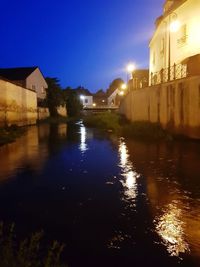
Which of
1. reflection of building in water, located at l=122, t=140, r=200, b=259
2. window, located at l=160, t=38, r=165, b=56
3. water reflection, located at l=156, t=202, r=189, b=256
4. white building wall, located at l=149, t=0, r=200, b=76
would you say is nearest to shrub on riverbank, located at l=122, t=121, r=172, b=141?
reflection of building in water, located at l=122, t=140, r=200, b=259

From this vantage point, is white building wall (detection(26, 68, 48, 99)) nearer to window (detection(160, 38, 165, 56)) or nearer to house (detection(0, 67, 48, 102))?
house (detection(0, 67, 48, 102))

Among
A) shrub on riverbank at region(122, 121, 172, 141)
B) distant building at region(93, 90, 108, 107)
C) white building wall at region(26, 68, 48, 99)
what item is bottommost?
shrub on riverbank at region(122, 121, 172, 141)

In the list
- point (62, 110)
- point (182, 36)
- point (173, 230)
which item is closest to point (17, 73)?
point (62, 110)

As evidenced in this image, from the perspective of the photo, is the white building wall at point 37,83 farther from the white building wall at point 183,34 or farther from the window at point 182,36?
the window at point 182,36

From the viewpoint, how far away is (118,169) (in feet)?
38.6

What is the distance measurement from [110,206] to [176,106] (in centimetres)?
1489

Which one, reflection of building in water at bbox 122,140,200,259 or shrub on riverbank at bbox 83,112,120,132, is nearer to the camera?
reflection of building in water at bbox 122,140,200,259

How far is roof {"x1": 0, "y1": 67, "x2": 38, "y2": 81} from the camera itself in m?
58.9

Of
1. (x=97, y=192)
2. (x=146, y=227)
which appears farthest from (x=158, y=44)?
(x=146, y=227)

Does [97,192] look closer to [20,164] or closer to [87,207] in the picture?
[87,207]

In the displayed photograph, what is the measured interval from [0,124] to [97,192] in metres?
22.3

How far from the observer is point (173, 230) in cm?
589

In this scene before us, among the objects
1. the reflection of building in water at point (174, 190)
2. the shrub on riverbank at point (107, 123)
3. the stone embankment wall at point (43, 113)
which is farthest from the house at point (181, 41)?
the stone embankment wall at point (43, 113)

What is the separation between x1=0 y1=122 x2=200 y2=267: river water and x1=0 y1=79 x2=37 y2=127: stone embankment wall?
1745cm
